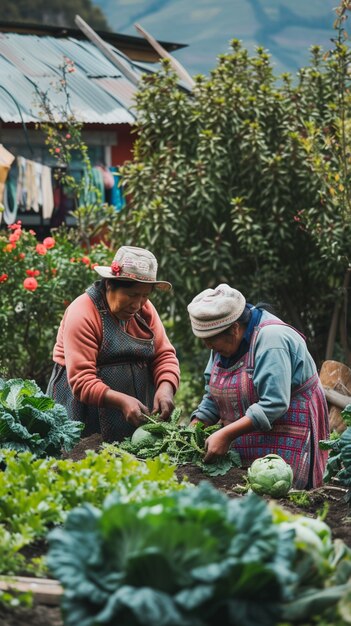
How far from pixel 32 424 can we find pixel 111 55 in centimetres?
1190

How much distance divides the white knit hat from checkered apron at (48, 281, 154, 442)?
101 cm

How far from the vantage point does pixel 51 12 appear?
36.3 meters

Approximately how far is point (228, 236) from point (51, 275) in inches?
88.0

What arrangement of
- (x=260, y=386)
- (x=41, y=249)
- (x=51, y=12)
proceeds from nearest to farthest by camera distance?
1. (x=260, y=386)
2. (x=41, y=249)
3. (x=51, y=12)

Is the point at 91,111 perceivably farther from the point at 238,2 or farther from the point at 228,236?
the point at 238,2

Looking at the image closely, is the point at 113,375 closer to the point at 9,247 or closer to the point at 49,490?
the point at 49,490

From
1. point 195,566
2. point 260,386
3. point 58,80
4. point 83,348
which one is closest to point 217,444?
point 260,386

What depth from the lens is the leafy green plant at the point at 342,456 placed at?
465 centimetres

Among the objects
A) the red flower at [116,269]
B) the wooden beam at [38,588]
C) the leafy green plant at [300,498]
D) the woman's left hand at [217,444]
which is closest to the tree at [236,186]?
the red flower at [116,269]

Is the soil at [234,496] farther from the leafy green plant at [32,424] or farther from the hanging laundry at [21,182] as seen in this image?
the hanging laundry at [21,182]

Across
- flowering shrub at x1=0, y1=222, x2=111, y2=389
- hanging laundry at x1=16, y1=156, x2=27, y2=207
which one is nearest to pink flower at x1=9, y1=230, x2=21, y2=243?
flowering shrub at x1=0, y1=222, x2=111, y2=389

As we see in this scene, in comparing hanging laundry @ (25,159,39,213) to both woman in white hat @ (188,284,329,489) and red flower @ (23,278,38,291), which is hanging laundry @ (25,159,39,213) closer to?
red flower @ (23,278,38,291)

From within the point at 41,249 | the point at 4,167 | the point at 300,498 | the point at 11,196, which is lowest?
the point at 300,498

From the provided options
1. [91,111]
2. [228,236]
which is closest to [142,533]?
[228,236]
